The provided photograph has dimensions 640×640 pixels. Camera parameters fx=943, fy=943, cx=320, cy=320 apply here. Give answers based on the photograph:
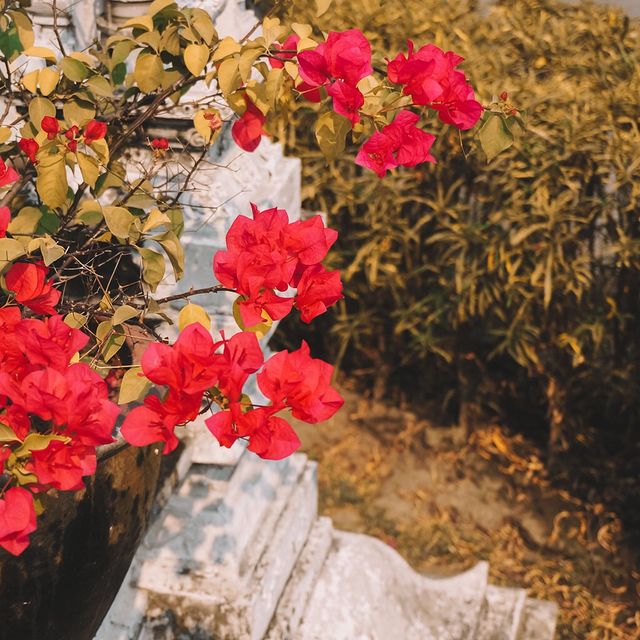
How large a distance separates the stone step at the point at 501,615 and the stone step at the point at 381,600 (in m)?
0.03

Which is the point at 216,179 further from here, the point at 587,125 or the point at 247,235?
the point at 587,125

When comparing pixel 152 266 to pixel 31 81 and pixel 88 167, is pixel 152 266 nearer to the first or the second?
pixel 88 167

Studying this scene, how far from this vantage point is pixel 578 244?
316 cm

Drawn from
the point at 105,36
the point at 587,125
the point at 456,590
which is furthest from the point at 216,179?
the point at 587,125

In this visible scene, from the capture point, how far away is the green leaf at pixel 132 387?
1231 mm

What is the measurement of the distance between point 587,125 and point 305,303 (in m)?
2.06

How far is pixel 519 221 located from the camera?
3.13 metres

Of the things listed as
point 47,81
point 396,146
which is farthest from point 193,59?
point 396,146

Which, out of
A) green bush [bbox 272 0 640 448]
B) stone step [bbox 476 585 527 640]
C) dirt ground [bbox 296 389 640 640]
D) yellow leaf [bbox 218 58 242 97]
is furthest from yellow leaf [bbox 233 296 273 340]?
dirt ground [bbox 296 389 640 640]

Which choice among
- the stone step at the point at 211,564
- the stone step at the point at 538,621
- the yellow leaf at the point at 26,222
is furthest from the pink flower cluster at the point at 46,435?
the stone step at the point at 538,621

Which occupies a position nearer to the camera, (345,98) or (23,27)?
(345,98)

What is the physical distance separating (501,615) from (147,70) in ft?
5.78

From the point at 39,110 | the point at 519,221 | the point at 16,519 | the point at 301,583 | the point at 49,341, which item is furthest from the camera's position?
the point at 519,221

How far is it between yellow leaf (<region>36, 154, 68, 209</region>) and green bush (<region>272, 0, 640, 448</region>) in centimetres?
185
